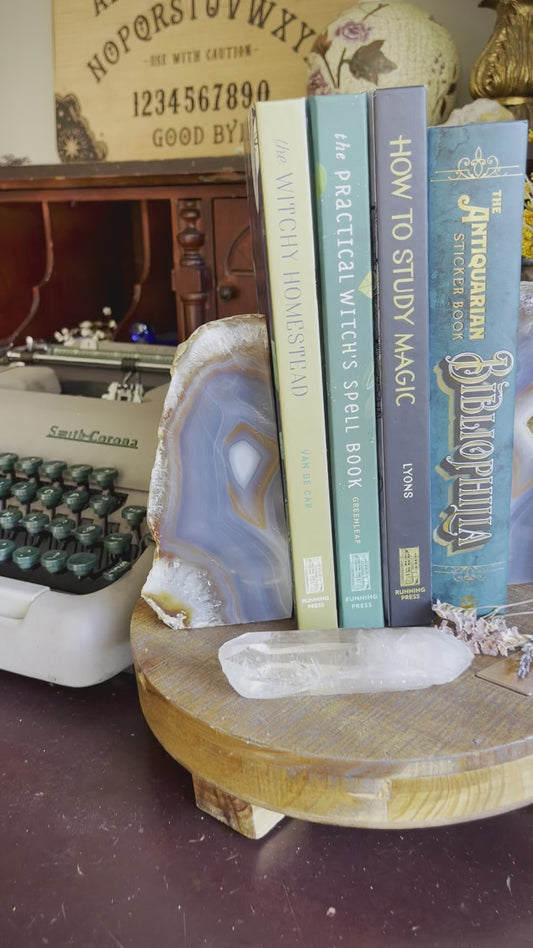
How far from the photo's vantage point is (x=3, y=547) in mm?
1052

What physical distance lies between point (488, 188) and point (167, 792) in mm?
610

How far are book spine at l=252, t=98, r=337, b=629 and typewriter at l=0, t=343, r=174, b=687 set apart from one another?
25 centimetres

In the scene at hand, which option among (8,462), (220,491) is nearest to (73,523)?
(8,462)

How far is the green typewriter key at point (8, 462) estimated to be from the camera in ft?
3.95

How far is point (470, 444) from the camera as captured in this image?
0.73 meters

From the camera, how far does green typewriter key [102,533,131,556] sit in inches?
38.9

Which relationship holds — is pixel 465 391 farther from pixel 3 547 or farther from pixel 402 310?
pixel 3 547

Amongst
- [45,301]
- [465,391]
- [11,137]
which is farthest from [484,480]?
[11,137]

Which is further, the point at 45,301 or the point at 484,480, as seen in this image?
the point at 45,301

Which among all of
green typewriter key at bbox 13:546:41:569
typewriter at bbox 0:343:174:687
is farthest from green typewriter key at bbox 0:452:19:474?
green typewriter key at bbox 13:546:41:569

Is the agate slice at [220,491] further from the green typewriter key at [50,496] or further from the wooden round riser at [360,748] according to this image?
the green typewriter key at [50,496]

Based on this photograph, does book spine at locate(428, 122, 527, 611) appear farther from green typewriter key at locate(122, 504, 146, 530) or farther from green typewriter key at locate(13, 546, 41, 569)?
green typewriter key at locate(13, 546, 41, 569)

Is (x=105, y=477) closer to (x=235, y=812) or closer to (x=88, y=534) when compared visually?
(x=88, y=534)

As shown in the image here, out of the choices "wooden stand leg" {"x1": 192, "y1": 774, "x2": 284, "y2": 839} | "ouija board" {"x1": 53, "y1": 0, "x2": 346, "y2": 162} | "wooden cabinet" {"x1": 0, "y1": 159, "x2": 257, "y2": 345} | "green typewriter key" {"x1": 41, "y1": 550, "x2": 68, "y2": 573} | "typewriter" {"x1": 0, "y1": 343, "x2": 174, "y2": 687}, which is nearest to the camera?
"wooden stand leg" {"x1": 192, "y1": 774, "x2": 284, "y2": 839}
